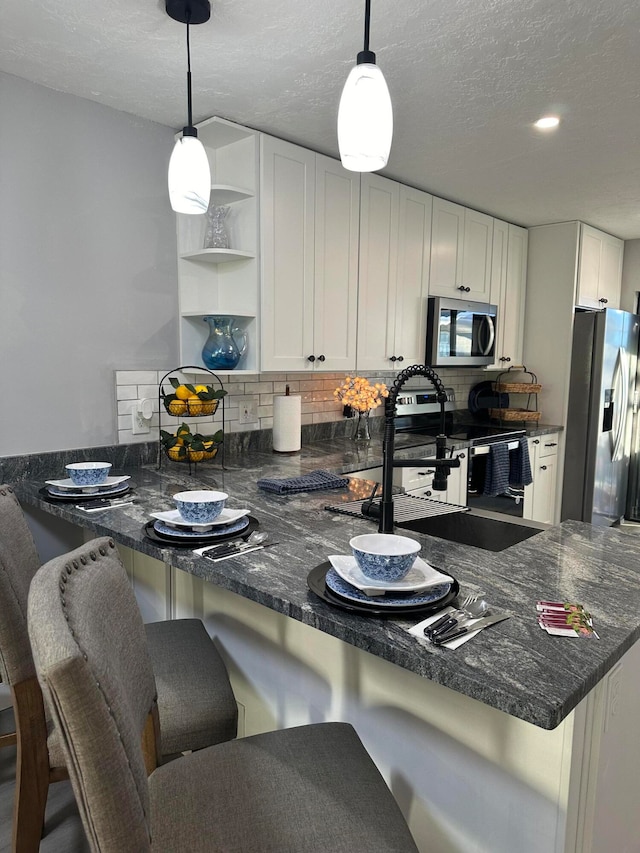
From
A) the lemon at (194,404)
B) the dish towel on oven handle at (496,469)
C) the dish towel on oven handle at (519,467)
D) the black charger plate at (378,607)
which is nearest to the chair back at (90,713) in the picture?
the black charger plate at (378,607)

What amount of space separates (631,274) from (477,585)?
4.50 metres

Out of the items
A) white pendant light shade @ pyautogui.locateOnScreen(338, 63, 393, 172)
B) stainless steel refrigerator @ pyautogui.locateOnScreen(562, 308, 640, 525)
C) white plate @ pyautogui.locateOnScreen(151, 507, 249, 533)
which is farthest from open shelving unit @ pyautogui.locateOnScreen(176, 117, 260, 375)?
stainless steel refrigerator @ pyautogui.locateOnScreen(562, 308, 640, 525)

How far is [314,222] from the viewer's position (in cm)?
289

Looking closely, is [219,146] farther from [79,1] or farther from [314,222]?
[79,1]

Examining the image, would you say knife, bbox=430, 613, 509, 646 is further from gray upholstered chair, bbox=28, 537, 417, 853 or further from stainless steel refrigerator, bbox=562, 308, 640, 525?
stainless steel refrigerator, bbox=562, 308, 640, 525

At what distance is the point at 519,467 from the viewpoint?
12.5 ft

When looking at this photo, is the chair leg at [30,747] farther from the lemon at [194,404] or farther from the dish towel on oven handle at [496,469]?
the dish towel on oven handle at [496,469]

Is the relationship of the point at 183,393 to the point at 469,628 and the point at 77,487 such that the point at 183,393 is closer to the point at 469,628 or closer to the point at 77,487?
the point at 77,487

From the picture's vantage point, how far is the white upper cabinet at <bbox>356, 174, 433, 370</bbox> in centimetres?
321

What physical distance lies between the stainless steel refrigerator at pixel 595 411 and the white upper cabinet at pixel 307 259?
2.02 meters

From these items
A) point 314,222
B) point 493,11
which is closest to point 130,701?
point 493,11

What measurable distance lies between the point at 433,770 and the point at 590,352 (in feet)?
12.1

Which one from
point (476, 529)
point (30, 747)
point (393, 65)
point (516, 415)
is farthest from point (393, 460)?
point (516, 415)

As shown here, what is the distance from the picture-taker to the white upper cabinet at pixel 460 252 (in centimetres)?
366
